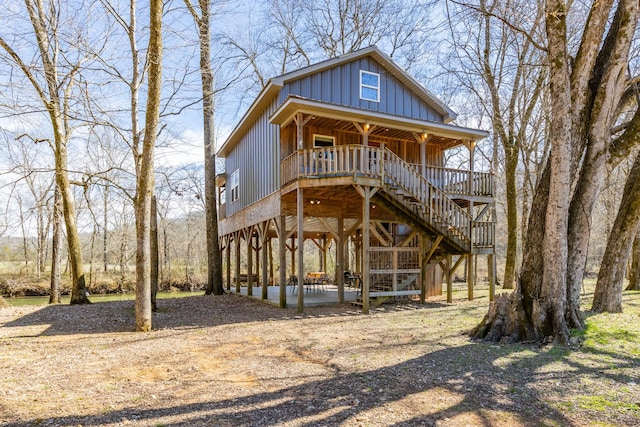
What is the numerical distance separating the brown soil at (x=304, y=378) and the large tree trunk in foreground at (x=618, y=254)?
26.1 inches

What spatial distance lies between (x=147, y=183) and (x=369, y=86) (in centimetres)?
917

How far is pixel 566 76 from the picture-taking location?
6.93 m

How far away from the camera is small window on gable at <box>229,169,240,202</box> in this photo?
18.4 metres

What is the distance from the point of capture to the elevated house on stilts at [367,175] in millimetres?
11047

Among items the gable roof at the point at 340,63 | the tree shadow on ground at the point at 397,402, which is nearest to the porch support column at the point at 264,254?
the gable roof at the point at 340,63

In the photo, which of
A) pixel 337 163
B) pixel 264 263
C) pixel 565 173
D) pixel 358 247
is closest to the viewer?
pixel 565 173

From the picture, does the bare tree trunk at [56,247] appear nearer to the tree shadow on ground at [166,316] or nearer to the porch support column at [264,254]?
the tree shadow on ground at [166,316]

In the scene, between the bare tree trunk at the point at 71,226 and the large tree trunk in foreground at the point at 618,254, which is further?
the bare tree trunk at the point at 71,226

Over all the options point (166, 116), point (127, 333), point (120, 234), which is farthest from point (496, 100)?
point (120, 234)

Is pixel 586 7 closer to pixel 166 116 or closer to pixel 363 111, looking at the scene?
pixel 363 111

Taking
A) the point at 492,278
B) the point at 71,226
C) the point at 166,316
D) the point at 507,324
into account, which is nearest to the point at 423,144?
the point at 492,278

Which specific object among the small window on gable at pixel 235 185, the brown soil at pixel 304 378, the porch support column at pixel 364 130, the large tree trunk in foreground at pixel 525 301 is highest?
the porch support column at pixel 364 130

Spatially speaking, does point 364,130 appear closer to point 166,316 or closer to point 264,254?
point 264,254

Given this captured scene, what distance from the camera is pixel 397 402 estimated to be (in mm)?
4328
